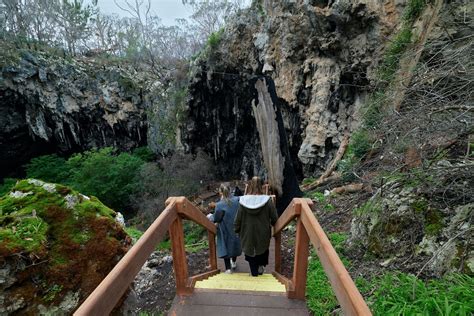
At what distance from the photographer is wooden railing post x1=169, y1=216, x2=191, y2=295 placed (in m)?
2.20

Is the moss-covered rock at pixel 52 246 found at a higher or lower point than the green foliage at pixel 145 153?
higher

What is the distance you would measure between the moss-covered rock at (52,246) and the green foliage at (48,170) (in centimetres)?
2047

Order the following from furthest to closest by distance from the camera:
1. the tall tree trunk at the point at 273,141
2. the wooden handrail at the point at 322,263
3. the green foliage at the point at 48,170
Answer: the green foliage at the point at 48,170 < the tall tree trunk at the point at 273,141 < the wooden handrail at the point at 322,263

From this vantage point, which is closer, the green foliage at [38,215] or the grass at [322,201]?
the green foliage at [38,215]

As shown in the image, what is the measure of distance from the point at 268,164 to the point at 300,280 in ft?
15.3

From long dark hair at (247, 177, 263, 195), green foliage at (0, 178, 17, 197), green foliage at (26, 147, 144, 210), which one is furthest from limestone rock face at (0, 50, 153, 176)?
long dark hair at (247, 177, 263, 195)

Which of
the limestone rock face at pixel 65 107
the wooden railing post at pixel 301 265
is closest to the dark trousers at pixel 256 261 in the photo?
the wooden railing post at pixel 301 265

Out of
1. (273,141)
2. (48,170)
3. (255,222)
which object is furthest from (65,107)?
(255,222)

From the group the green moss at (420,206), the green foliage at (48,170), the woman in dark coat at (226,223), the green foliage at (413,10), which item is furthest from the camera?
the green foliage at (48,170)

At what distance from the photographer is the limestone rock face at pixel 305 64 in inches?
351

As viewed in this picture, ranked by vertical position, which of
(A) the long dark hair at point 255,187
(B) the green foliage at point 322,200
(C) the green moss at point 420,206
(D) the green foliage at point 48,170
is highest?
(A) the long dark hair at point 255,187

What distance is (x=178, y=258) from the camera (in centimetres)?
225

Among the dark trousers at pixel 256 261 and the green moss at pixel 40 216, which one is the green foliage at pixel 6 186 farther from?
the dark trousers at pixel 256 261

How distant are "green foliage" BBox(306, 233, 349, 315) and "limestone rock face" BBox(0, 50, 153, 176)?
2312 centimetres
